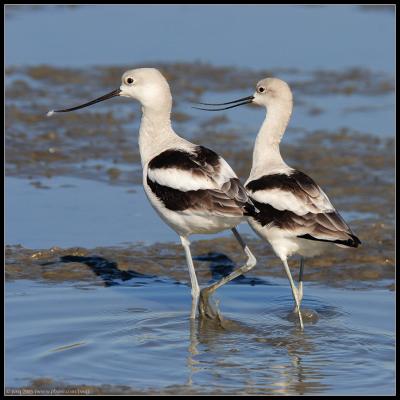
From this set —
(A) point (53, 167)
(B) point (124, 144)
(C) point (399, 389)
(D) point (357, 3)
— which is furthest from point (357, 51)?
(C) point (399, 389)

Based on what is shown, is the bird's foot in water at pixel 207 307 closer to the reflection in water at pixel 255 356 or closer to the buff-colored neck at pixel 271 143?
the reflection in water at pixel 255 356

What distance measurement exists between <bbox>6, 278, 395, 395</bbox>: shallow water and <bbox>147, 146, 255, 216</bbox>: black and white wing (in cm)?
77

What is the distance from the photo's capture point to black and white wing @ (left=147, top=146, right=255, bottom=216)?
6.39 m

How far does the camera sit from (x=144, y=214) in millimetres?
8898

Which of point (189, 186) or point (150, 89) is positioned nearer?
point (189, 186)

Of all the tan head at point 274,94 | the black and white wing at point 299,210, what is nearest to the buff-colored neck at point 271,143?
the tan head at point 274,94

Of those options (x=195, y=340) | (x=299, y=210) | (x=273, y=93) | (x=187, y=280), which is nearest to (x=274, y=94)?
(x=273, y=93)

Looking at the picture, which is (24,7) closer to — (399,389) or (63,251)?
(63,251)

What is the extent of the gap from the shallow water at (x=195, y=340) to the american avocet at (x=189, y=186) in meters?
0.35

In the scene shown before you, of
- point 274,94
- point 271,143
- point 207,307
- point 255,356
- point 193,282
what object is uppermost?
point 274,94

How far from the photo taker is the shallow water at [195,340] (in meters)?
5.79

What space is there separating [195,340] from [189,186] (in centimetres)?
89

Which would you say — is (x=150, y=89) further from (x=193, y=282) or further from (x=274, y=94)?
(x=193, y=282)

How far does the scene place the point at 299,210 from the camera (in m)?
6.54
